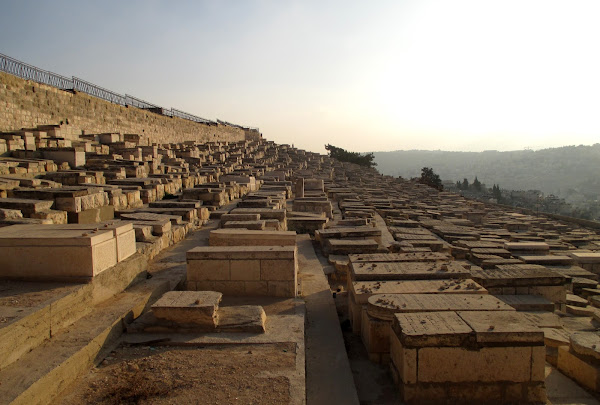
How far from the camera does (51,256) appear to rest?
3959mm

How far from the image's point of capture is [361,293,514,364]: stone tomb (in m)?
3.68

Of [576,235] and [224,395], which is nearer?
[224,395]

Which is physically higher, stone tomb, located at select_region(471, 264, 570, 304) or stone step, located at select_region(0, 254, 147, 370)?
stone step, located at select_region(0, 254, 147, 370)

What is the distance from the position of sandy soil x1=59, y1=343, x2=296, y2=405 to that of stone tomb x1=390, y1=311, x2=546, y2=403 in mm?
920

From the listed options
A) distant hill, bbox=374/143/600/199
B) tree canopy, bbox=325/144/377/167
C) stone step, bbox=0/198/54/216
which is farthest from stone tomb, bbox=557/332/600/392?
distant hill, bbox=374/143/600/199

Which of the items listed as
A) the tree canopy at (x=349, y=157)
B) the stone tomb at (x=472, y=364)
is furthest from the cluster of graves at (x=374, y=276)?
the tree canopy at (x=349, y=157)

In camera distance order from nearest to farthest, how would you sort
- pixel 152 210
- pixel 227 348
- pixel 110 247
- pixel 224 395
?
1. pixel 224 395
2. pixel 227 348
3. pixel 110 247
4. pixel 152 210

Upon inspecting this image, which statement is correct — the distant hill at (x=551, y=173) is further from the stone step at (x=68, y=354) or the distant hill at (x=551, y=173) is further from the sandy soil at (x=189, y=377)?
the stone step at (x=68, y=354)

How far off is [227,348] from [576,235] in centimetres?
1233

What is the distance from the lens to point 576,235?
1236 centimetres

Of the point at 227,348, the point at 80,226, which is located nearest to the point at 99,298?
the point at 80,226

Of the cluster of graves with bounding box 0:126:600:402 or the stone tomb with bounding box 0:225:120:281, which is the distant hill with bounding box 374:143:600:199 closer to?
the cluster of graves with bounding box 0:126:600:402

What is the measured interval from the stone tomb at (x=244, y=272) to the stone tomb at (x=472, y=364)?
6.13 feet

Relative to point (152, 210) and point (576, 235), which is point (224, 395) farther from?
point (576, 235)
